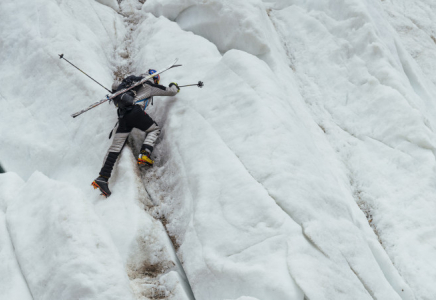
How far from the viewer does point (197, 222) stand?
638cm

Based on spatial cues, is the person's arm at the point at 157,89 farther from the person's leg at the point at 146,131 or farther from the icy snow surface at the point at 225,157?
the person's leg at the point at 146,131

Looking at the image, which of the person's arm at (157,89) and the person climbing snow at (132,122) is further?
the person's arm at (157,89)

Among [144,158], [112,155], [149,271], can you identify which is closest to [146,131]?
[144,158]

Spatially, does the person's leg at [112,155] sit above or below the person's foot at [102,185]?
above

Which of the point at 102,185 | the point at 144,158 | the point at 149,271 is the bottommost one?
the point at 149,271

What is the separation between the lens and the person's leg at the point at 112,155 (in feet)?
22.9

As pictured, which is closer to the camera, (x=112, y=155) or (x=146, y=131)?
(x=112, y=155)

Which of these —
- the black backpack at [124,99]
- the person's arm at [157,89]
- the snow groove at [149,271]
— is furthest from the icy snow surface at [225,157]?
the black backpack at [124,99]

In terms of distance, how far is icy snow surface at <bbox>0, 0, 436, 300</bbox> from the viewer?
5668 millimetres

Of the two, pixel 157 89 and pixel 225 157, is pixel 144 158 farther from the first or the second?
pixel 225 157

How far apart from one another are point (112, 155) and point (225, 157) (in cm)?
244

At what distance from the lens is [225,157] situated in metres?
6.93

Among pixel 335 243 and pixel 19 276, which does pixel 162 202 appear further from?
pixel 335 243

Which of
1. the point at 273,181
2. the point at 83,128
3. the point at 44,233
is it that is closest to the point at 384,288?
the point at 273,181
